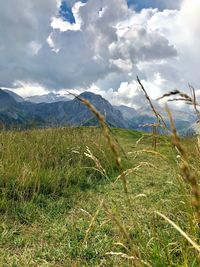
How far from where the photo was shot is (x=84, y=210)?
2.32 m

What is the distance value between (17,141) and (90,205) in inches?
160

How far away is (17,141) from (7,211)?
4.30m

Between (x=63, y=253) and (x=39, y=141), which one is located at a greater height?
(x=39, y=141)

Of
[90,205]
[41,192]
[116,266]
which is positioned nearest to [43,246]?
[116,266]

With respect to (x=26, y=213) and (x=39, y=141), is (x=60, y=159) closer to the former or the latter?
(x=39, y=141)

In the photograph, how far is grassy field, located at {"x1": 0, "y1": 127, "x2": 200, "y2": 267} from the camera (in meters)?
2.83

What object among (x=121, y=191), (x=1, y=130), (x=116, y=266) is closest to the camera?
(x=116, y=266)

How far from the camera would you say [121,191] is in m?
7.73

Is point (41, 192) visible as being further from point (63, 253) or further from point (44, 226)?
point (63, 253)

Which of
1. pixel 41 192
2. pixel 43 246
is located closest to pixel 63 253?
pixel 43 246

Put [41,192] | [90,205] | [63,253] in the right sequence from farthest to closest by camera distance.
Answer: [41,192] < [90,205] < [63,253]

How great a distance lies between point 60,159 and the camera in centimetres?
966

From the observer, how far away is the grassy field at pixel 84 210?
2.83m

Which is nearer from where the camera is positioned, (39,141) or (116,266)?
(116,266)
